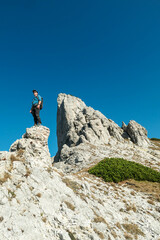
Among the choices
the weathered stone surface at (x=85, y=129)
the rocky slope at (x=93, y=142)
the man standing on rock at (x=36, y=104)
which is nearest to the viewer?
the man standing on rock at (x=36, y=104)

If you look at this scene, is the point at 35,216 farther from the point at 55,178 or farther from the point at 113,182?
the point at 113,182

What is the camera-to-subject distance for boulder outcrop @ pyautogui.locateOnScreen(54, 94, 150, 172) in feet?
103

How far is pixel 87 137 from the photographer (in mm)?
41781

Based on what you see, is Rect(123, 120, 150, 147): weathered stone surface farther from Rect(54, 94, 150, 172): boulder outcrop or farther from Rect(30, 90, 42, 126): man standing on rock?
Rect(30, 90, 42, 126): man standing on rock

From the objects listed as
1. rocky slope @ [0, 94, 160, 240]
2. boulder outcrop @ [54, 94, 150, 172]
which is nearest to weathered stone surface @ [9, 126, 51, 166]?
rocky slope @ [0, 94, 160, 240]

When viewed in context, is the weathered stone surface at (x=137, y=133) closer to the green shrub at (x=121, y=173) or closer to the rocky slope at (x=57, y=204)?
the green shrub at (x=121, y=173)

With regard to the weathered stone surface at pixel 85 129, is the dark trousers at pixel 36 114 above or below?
below

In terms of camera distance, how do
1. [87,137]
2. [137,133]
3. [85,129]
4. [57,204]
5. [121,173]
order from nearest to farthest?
[57,204] → [121,173] → [87,137] → [85,129] → [137,133]

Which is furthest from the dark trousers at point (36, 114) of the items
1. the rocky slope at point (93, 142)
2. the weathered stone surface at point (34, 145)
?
the rocky slope at point (93, 142)

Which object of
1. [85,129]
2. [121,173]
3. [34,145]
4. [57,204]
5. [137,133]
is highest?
[85,129]

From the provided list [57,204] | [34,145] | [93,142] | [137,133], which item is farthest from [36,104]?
[137,133]

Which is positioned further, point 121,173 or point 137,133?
point 137,133

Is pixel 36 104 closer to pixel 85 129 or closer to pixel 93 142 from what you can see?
pixel 93 142

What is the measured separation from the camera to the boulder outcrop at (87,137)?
3147 cm
